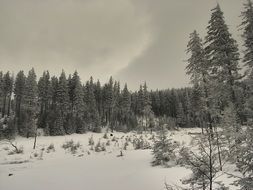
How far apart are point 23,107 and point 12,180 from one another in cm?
5001

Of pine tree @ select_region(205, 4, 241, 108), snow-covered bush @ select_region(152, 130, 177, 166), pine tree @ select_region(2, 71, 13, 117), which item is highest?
pine tree @ select_region(2, 71, 13, 117)

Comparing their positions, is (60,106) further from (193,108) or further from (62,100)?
(193,108)

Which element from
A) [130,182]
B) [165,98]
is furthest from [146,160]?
[165,98]

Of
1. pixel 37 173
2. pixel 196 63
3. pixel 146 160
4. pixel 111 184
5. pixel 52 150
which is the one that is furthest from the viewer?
pixel 52 150

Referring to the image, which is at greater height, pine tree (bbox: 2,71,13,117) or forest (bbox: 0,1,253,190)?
pine tree (bbox: 2,71,13,117)

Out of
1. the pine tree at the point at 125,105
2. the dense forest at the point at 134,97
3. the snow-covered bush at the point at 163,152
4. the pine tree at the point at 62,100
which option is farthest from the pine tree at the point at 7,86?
the snow-covered bush at the point at 163,152

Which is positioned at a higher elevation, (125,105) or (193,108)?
(125,105)

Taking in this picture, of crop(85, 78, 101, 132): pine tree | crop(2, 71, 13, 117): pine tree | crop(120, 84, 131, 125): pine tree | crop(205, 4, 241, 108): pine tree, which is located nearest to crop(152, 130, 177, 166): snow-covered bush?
crop(205, 4, 241, 108): pine tree

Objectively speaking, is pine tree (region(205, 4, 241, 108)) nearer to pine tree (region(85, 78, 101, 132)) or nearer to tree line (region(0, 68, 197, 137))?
tree line (region(0, 68, 197, 137))

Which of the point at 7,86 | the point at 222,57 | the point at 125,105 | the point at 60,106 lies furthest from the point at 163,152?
the point at 7,86

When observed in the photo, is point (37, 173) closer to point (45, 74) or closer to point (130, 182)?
point (130, 182)

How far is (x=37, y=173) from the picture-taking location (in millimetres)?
15414

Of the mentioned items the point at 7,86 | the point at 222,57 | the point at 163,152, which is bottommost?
the point at 163,152

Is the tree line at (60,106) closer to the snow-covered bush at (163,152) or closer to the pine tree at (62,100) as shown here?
the pine tree at (62,100)
